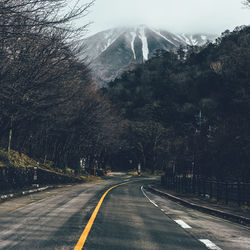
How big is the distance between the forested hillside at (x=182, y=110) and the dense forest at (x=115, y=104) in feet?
0.54

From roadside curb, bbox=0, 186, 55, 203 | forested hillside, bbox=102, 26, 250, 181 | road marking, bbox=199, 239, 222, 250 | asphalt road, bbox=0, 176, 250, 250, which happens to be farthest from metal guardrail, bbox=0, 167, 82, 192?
forested hillside, bbox=102, 26, 250, 181

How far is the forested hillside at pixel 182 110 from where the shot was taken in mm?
30625

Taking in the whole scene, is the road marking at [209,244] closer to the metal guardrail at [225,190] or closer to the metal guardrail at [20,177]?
the metal guardrail at [225,190]

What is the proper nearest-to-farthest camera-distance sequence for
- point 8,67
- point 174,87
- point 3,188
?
point 8,67, point 3,188, point 174,87

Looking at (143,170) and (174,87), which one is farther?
(174,87)

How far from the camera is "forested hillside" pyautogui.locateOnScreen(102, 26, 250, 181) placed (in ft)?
100

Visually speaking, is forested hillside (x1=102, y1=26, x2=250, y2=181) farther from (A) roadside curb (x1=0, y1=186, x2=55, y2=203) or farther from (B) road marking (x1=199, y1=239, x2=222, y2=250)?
(B) road marking (x1=199, y1=239, x2=222, y2=250)

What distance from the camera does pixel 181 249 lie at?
6652 millimetres

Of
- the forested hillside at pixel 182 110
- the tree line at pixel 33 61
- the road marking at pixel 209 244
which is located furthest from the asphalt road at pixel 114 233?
the forested hillside at pixel 182 110

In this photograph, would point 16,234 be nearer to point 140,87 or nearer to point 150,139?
point 150,139

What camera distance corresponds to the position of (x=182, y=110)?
80688 millimetres

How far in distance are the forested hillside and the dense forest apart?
0.17 meters

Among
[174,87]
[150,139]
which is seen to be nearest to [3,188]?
[150,139]

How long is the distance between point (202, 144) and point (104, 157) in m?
46.7
